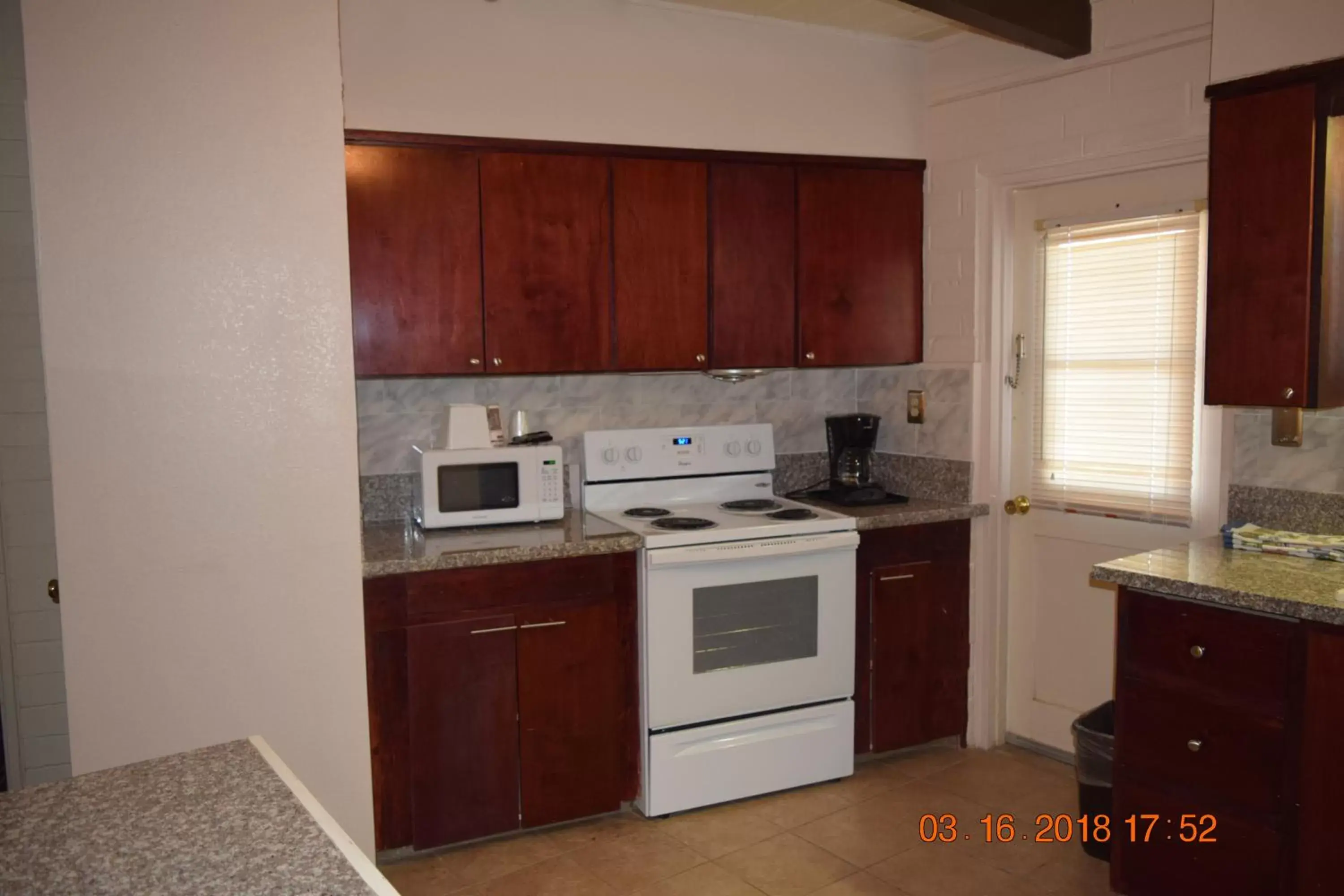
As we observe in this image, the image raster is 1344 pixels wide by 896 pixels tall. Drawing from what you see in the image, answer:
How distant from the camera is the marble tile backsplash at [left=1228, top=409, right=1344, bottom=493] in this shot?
2.75m

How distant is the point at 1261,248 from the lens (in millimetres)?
2598

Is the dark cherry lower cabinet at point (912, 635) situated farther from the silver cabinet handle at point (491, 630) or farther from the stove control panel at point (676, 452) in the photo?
the silver cabinet handle at point (491, 630)

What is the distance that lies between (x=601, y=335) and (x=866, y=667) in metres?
1.50

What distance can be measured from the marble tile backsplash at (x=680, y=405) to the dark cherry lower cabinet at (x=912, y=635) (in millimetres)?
407

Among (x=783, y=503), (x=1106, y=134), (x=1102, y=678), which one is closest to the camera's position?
(x=1106, y=134)

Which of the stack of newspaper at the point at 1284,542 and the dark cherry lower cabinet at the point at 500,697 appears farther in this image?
the dark cherry lower cabinet at the point at 500,697

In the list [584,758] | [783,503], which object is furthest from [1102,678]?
[584,758]

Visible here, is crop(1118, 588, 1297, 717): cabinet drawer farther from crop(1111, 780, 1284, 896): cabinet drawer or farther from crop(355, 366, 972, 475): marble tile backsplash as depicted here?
crop(355, 366, 972, 475): marble tile backsplash

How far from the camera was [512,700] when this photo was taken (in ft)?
9.88

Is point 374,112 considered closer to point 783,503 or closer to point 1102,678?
point 783,503

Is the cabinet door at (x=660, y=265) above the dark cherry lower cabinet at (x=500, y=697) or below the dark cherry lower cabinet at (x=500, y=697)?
above

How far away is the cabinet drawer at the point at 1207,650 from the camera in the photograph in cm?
229

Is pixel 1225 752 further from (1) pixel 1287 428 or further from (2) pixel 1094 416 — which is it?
(2) pixel 1094 416
